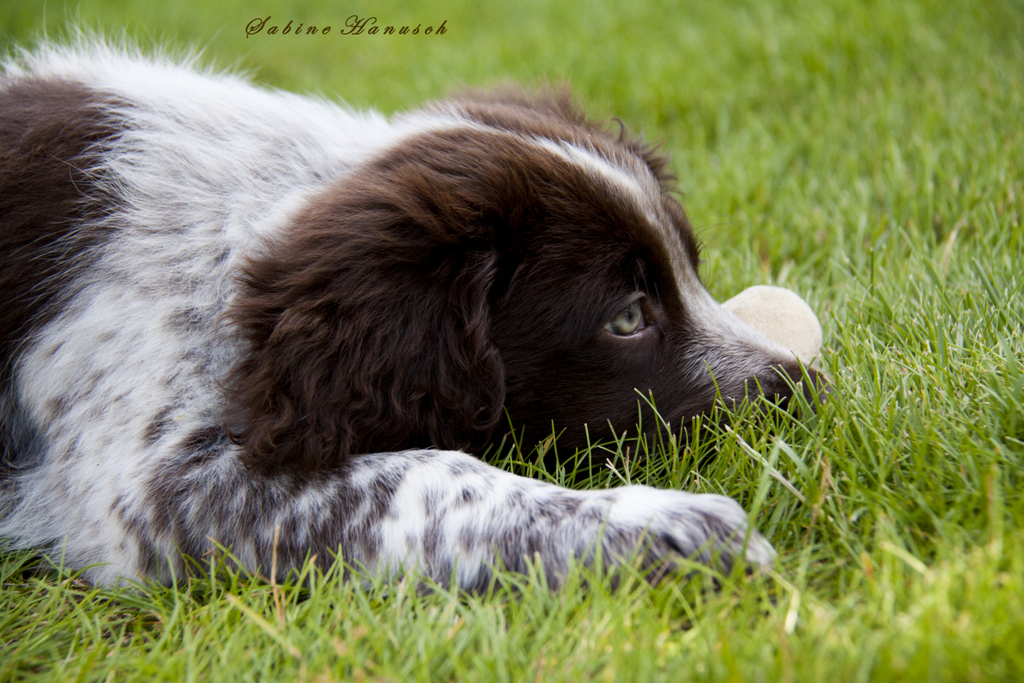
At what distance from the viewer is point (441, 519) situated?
1996mm

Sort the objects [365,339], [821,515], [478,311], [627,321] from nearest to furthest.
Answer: [821,515] → [365,339] → [478,311] → [627,321]

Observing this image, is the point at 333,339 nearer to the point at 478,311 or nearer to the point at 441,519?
the point at 478,311

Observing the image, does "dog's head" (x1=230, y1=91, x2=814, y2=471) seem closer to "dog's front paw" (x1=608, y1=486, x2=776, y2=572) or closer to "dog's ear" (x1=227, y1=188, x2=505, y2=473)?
"dog's ear" (x1=227, y1=188, x2=505, y2=473)

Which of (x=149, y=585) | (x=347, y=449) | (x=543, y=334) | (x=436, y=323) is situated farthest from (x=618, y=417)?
(x=149, y=585)

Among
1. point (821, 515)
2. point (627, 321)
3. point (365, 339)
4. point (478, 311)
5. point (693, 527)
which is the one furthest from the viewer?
point (627, 321)

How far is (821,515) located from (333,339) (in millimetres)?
1216

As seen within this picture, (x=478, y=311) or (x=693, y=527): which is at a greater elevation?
(x=478, y=311)

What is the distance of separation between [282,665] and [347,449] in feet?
1.73

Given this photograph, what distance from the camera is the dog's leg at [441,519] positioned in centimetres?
186

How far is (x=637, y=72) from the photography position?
5.53m

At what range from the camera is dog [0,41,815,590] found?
2025 mm

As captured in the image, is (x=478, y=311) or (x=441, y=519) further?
(x=478, y=311)

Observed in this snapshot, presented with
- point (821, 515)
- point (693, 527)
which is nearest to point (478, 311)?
point (693, 527)

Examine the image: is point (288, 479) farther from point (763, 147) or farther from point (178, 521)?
point (763, 147)
